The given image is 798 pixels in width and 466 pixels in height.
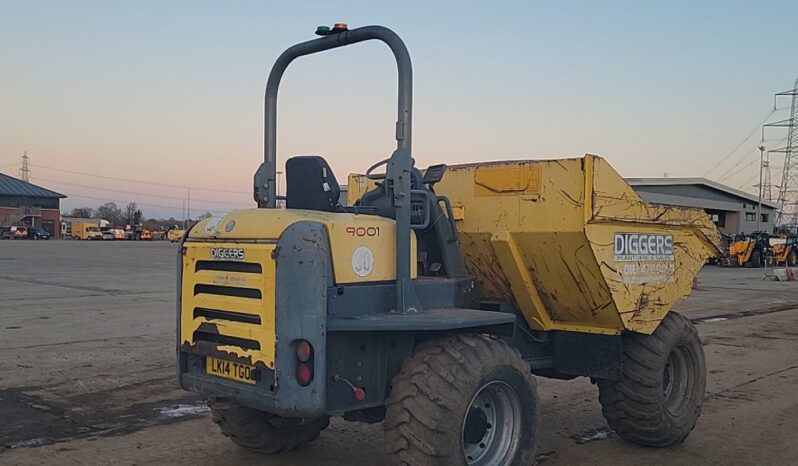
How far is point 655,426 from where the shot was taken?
20.1 feet

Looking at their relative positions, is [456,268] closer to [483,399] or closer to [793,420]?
[483,399]

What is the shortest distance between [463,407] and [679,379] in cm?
291

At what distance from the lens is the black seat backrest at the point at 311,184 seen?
5219mm

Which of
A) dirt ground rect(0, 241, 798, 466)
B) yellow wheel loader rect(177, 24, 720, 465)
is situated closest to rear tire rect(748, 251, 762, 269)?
dirt ground rect(0, 241, 798, 466)

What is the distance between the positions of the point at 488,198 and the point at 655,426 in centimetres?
225

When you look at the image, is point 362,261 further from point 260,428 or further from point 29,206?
point 29,206

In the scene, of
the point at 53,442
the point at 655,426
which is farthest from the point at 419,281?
the point at 53,442

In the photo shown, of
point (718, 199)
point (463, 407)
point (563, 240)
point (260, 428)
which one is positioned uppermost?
point (718, 199)

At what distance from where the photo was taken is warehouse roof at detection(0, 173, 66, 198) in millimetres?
91312

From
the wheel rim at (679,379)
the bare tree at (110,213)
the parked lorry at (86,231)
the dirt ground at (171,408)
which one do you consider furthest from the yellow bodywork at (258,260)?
the bare tree at (110,213)

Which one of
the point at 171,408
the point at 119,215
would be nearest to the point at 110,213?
the point at 119,215

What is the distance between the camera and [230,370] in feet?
15.3

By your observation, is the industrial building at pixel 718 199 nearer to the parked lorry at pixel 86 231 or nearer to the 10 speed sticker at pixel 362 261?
the 10 speed sticker at pixel 362 261

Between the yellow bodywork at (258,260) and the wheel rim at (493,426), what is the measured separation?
929 mm
